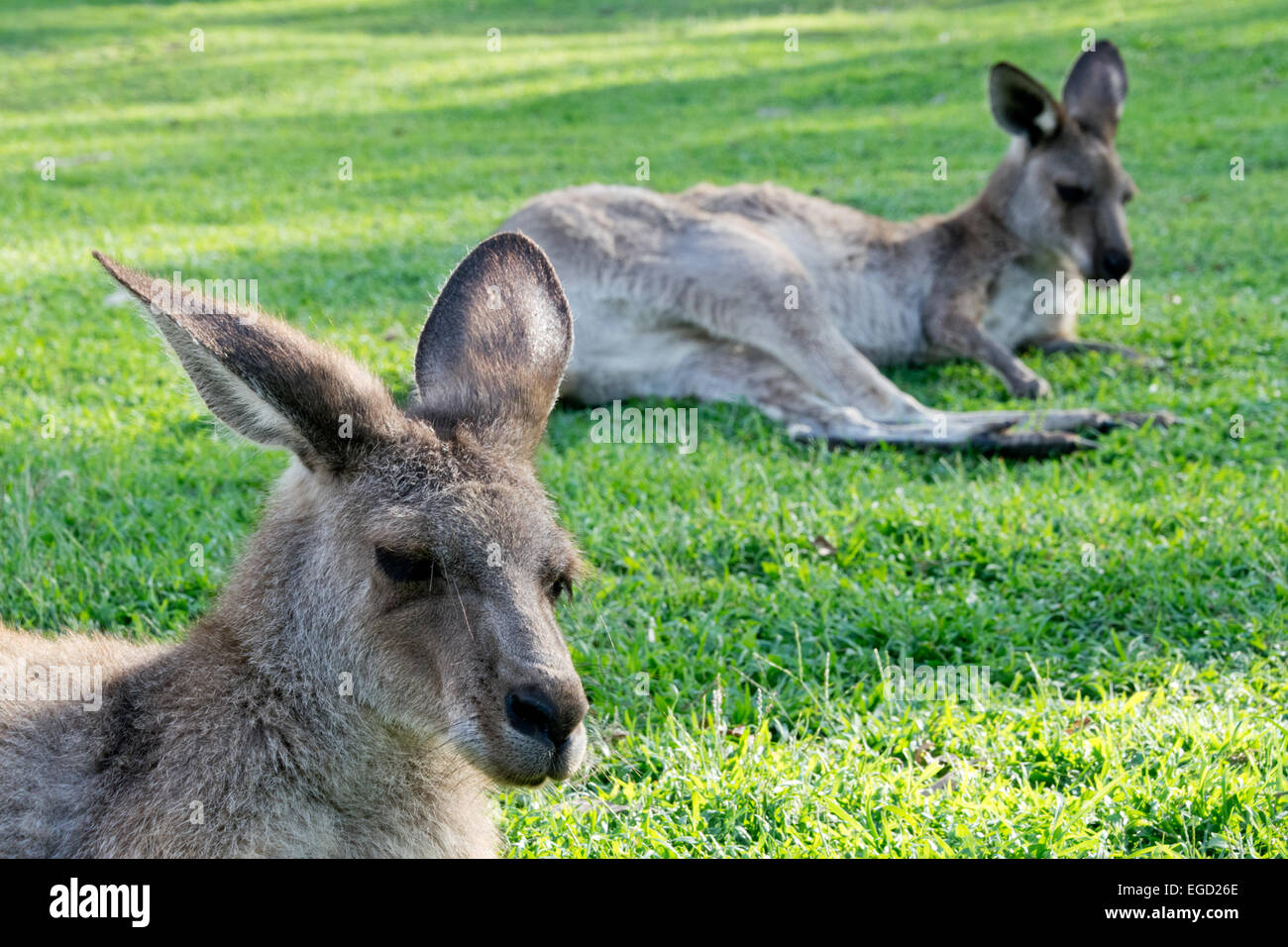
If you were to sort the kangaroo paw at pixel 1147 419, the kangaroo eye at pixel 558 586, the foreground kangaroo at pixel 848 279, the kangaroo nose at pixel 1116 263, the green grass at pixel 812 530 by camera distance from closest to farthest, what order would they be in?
the kangaroo eye at pixel 558 586
the green grass at pixel 812 530
the kangaroo paw at pixel 1147 419
the foreground kangaroo at pixel 848 279
the kangaroo nose at pixel 1116 263

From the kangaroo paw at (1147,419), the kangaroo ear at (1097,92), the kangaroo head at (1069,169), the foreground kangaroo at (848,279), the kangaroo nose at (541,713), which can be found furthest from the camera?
the kangaroo ear at (1097,92)

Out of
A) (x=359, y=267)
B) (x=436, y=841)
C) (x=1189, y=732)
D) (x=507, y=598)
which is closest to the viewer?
(x=507, y=598)

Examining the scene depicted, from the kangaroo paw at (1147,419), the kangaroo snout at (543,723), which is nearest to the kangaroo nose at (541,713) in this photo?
the kangaroo snout at (543,723)

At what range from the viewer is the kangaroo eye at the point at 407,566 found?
2459mm

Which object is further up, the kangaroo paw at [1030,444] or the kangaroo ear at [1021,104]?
the kangaroo ear at [1021,104]

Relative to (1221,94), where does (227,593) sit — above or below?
below

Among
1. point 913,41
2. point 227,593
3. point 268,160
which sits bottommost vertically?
point 227,593

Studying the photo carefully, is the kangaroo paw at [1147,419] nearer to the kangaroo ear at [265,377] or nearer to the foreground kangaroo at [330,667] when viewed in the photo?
the foreground kangaroo at [330,667]

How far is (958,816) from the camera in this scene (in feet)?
9.62

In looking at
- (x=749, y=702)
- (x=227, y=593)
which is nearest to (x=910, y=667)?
(x=749, y=702)

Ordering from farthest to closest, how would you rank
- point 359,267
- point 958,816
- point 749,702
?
point 359,267 → point 749,702 → point 958,816

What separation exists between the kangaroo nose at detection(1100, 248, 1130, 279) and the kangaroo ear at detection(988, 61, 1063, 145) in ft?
2.99
